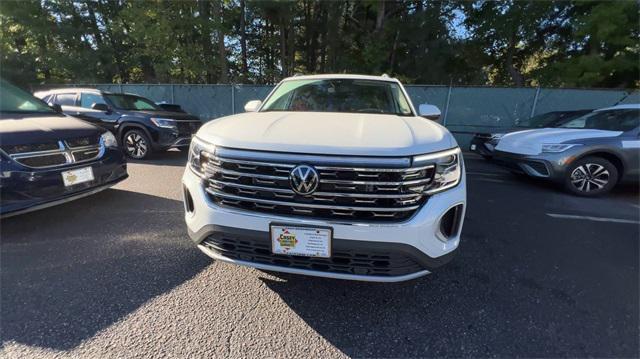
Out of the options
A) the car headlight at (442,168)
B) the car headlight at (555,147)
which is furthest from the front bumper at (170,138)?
the car headlight at (555,147)

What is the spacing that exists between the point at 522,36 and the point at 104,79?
24.1 m

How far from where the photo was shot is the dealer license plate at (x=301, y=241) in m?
1.64

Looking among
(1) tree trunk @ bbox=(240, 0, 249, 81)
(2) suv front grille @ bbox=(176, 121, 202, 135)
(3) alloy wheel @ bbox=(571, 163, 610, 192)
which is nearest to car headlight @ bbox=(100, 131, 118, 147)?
(2) suv front grille @ bbox=(176, 121, 202, 135)

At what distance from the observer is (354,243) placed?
5.35ft

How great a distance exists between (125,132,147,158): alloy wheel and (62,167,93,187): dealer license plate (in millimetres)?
3534

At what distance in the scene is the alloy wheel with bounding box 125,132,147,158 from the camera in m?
6.48

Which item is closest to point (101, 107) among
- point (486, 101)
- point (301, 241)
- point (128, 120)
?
point (128, 120)

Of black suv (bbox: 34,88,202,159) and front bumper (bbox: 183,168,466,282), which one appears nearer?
front bumper (bbox: 183,168,466,282)

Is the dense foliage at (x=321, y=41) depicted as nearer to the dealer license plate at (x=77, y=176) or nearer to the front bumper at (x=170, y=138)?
the front bumper at (x=170, y=138)

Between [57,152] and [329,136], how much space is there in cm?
301

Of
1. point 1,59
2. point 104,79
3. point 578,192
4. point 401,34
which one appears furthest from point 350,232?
point 1,59

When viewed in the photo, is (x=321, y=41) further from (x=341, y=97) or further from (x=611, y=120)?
(x=341, y=97)

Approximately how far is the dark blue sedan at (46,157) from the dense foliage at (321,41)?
11214 millimetres

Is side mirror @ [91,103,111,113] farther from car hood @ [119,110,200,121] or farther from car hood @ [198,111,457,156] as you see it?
car hood @ [198,111,457,156]
